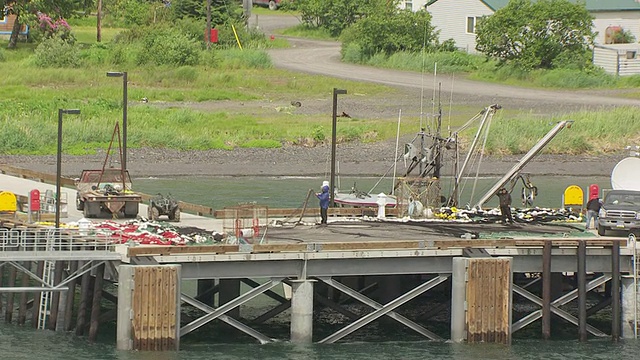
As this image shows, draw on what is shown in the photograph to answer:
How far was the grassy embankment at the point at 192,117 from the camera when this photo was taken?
8481cm

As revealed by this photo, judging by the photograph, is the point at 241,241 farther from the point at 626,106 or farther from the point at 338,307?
the point at 626,106

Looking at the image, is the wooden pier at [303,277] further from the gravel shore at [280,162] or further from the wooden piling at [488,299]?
the gravel shore at [280,162]

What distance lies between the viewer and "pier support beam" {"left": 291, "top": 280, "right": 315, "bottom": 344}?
44.2m

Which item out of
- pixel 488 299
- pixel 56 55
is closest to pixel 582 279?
pixel 488 299

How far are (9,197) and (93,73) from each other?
168 ft

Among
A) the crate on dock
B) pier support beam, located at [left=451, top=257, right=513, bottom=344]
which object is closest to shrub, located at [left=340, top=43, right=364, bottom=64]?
the crate on dock

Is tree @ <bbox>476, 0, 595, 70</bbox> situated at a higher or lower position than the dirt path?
higher

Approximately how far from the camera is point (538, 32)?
347 feet

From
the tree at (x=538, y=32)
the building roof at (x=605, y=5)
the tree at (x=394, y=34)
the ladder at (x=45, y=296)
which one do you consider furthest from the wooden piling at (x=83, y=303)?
the building roof at (x=605, y=5)

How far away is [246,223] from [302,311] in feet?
21.7

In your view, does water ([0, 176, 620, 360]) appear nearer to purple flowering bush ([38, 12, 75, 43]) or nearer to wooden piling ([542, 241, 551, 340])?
wooden piling ([542, 241, 551, 340])

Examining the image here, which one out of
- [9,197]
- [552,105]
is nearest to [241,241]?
[9,197]

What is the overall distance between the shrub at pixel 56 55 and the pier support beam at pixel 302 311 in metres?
63.0

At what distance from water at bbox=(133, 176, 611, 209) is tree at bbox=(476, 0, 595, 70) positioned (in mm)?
23442
